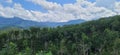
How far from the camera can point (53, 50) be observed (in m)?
196

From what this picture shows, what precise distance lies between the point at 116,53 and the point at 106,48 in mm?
22039

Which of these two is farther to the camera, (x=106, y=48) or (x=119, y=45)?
(x=106, y=48)

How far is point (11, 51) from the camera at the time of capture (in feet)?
566

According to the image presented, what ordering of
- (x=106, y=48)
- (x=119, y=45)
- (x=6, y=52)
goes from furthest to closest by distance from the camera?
(x=106, y=48)
(x=119, y=45)
(x=6, y=52)

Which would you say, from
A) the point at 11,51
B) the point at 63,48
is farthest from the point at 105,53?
the point at 11,51

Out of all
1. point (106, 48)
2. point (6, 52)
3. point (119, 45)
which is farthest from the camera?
point (106, 48)

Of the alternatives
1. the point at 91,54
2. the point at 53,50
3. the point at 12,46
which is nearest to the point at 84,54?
A: the point at 91,54

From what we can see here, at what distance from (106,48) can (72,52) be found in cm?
2117

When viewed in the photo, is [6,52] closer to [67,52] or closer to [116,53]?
[67,52]

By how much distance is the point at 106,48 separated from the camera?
199250 millimetres

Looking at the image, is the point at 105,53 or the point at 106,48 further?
the point at 106,48

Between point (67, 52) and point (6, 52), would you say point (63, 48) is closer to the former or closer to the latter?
point (67, 52)

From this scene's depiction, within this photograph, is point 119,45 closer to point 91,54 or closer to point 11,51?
point 91,54

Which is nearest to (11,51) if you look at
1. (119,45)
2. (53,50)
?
(53,50)
